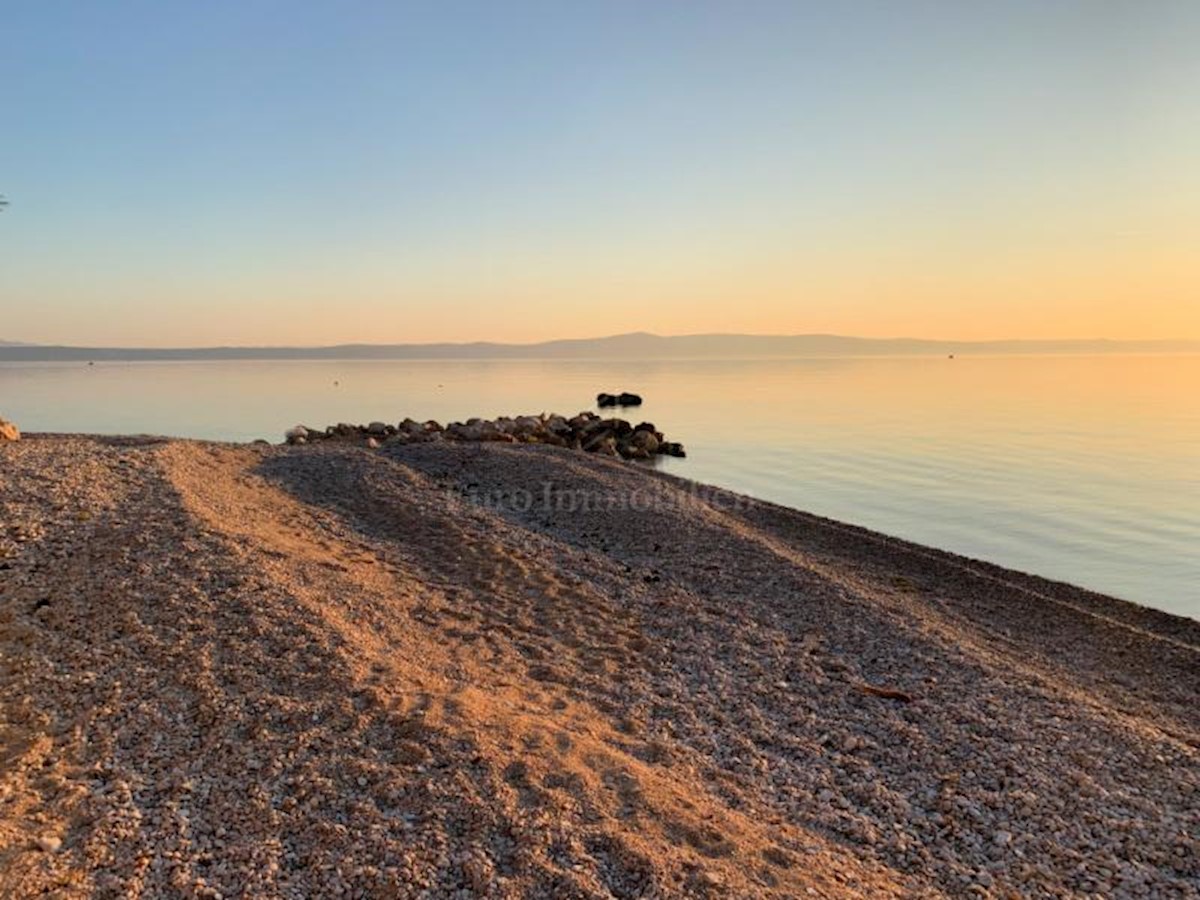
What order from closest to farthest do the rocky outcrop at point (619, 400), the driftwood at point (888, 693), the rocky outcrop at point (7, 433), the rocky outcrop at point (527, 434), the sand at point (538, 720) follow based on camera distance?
the sand at point (538, 720) < the driftwood at point (888, 693) < the rocky outcrop at point (7, 433) < the rocky outcrop at point (527, 434) < the rocky outcrop at point (619, 400)

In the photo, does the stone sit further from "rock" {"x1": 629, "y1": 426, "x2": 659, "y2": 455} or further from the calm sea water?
the calm sea water

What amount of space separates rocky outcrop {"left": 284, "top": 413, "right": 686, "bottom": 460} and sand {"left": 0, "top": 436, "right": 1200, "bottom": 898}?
10.8 meters

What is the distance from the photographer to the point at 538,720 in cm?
510

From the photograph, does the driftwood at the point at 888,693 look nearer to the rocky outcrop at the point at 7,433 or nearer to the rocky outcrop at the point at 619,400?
the rocky outcrop at the point at 7,433

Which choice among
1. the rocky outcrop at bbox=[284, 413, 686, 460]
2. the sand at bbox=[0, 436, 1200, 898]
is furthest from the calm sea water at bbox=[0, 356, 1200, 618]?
the sand at bbox=[0, 436, 1200, 898]

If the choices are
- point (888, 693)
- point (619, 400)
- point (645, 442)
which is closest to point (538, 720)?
point (888, 693)

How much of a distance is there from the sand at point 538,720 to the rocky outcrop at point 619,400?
122 feet

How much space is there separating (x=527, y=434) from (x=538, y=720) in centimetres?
1826

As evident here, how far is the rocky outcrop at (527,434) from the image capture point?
837 inches

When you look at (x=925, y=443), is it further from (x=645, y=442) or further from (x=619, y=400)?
(x=619, y=400)

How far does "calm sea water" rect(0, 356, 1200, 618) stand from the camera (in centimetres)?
1470

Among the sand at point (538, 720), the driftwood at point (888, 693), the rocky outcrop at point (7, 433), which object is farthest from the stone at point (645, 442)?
the driftwood at point (888, 693)

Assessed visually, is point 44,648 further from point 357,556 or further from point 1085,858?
point 1085,858

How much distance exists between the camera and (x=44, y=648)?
17.8ft
